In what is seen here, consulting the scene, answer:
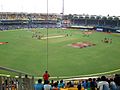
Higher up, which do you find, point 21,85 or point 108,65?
point 21,85

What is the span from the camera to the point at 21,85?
4480 millimetres

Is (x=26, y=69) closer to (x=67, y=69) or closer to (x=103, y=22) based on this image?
(x=67, y=69)

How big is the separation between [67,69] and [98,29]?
Result: 52.9m

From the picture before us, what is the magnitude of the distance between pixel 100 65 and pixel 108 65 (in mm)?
854

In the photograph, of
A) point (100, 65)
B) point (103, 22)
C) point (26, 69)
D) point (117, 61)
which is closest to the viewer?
point (26, 69)

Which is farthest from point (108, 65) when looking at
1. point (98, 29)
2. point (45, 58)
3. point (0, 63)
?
point (98, 29)

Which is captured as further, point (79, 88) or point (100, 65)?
point (100, 65)

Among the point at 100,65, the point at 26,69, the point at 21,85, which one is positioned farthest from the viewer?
the point at 100,65

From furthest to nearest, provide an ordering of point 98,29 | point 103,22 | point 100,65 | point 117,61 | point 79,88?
1. point 103,22
2. point 98,29
3. point 117,61
4. point 100,65
5. point 79,88

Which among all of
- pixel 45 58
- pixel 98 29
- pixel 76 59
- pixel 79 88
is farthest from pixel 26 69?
pixel 98 29

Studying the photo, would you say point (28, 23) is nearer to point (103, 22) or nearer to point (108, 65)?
point (103, 22)

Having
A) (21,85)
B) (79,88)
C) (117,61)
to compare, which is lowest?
(117,61)

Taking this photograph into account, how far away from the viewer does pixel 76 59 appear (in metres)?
26.6

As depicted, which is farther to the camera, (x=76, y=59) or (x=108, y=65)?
(x=76, y=59)
